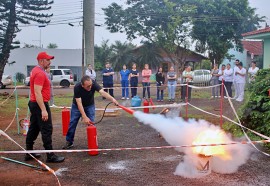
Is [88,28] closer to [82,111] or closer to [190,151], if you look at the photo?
[82,111]

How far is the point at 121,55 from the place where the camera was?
41031mm

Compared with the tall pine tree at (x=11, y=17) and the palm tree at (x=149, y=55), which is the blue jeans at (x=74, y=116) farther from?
the palm tree at (x=149, y=55)

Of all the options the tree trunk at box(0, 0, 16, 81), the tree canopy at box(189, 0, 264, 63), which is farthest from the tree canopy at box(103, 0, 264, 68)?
the tree trunk at box(0, 0, 16, 81)

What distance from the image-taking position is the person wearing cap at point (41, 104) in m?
5.22

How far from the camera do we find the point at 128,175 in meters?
4.93

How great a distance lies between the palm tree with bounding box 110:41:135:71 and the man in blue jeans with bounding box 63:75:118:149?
1351 inches

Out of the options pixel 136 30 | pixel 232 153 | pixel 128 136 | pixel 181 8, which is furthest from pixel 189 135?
pixel 136 30

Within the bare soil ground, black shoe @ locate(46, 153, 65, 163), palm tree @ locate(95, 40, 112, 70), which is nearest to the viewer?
the bare soil ground

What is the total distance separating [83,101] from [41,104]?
4.18ft

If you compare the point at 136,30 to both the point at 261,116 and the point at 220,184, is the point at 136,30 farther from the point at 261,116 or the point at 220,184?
the point at 220,184

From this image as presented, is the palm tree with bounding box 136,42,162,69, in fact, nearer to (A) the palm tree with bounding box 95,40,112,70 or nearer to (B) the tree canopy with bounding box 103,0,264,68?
Answer: (B) the tree canopy with bounding box 103,0,264,68

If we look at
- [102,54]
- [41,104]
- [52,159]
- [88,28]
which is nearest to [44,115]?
[41,104]

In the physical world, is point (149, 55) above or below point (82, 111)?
Answer: above

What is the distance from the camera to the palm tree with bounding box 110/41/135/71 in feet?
134
